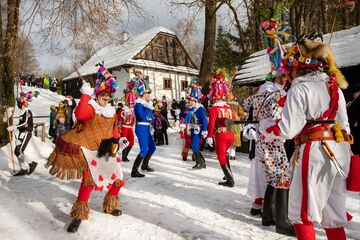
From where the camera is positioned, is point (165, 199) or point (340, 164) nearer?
point (340, 164)

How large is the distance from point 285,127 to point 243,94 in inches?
646

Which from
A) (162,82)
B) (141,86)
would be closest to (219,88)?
(141,86)

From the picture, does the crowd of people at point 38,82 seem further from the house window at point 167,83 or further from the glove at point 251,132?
the glove at point 251,132

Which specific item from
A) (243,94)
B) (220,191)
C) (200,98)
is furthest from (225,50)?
(220,191)

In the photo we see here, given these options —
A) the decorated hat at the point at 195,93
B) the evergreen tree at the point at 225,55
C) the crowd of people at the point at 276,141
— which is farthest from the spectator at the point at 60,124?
the evergreen tree at the point at 225,55

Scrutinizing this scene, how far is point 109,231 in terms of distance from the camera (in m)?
3.91

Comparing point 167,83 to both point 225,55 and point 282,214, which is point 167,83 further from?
point 282,214

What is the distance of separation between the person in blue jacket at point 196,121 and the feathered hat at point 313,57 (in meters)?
4.79

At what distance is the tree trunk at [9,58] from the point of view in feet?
29.3

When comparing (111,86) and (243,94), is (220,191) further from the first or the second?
(243,94)

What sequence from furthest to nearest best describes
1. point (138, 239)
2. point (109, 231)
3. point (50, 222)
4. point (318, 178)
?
point (50, 222) < point (109, 231) < point (138, 239) < point (318, 178)

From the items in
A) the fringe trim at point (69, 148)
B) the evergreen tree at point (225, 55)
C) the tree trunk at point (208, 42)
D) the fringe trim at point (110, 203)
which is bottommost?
the fringe trim at point (110, 203)

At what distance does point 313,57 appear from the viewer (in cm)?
272

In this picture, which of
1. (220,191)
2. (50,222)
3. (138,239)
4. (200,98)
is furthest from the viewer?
(200,98)
